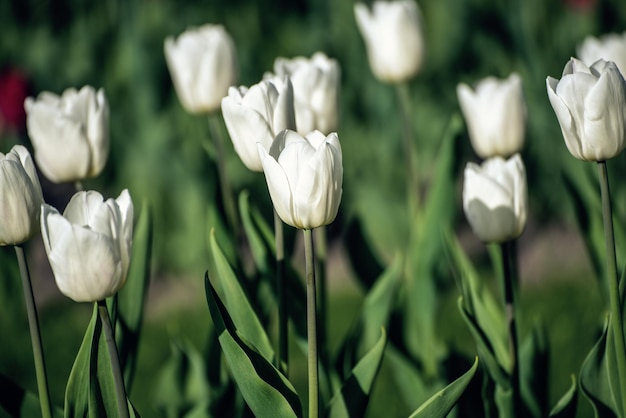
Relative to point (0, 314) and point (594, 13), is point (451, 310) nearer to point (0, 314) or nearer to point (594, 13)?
point (594, 13)

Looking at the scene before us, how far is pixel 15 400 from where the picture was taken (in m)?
1.60

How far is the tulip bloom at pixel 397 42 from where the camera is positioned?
7.40 feet

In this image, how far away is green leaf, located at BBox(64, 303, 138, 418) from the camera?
1.39 meters

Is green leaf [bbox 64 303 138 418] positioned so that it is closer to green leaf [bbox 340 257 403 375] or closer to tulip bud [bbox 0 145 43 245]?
tulip bud [bbox 0 145 43 245]

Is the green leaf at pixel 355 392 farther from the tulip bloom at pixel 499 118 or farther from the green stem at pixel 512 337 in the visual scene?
the tulip bloom at pixel 499 118

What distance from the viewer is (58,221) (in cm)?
126

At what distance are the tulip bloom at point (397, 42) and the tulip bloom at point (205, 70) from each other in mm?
420

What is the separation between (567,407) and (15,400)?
3.35ft

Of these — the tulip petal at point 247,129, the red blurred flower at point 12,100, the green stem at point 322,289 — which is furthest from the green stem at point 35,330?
the red blurred flower at point 12,100

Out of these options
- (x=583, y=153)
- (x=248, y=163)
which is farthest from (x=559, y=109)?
(x=248, y=163)

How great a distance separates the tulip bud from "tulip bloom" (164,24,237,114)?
0.67 meters

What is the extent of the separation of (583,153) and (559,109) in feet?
0.28

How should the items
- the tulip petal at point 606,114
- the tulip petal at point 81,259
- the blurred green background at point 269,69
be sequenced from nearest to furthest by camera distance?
the tulip petal at point 81,259 → the tulip petal at point 606,114 → the blurred green background at point 269,69

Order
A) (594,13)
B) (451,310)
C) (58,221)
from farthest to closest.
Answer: (594,13) < (451,310) < (58,221)
